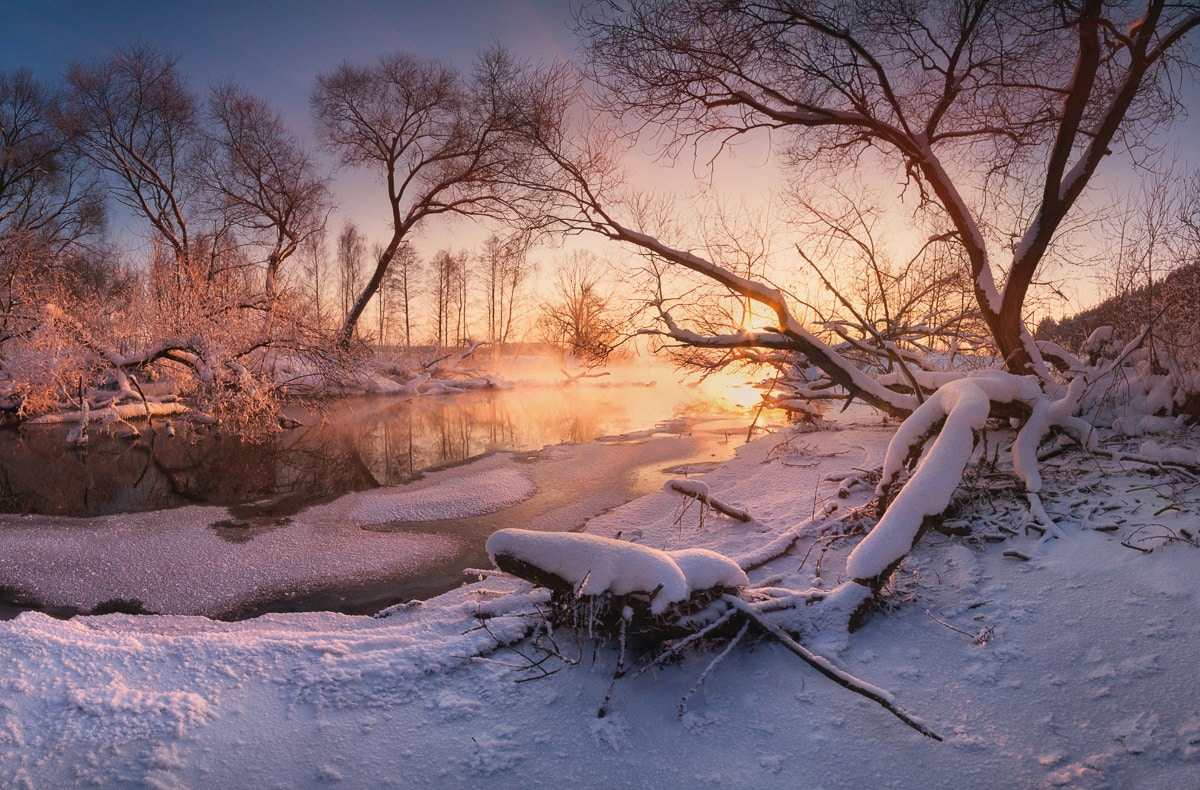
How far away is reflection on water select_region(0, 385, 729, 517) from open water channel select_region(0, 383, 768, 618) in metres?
0.05

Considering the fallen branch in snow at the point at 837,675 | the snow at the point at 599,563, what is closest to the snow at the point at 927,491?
the fallen branch in snow at the point at 837,675

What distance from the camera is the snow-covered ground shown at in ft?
7.02

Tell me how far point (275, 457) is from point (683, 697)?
10521 millimetres

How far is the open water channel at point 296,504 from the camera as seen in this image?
520cm

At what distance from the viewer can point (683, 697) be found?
2574 millimetres

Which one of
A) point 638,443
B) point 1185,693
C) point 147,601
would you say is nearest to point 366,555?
point 147,601

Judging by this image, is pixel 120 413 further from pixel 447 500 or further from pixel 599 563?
pixel 599 563

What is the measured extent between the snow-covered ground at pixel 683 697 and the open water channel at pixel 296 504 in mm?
1918

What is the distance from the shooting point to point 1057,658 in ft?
8.44

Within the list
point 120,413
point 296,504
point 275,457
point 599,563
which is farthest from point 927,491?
point 120,413

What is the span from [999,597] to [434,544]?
5071 millimetres

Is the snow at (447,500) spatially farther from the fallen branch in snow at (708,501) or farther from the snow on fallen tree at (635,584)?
the snow on fallen tree at (635,584)

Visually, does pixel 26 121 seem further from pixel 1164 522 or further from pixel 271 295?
pixel 1164 522

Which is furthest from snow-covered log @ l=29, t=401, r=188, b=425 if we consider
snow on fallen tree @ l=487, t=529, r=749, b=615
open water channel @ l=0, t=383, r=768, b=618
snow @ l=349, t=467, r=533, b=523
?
snow on fallen tree @ l=487, t=529, r=749, b=615
